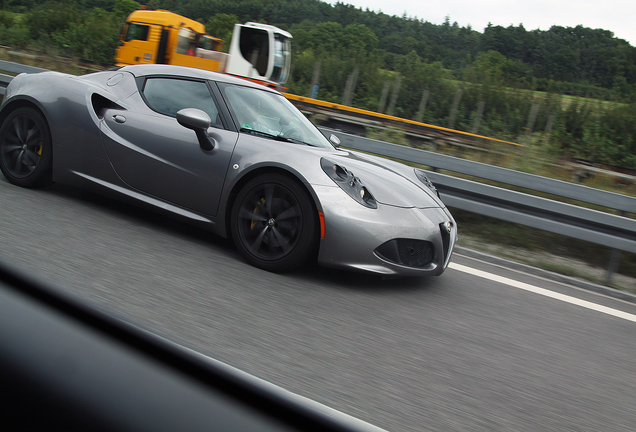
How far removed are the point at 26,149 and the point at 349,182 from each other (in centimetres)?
284

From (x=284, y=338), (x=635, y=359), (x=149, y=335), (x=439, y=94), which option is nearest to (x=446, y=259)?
(x=635, y=359)

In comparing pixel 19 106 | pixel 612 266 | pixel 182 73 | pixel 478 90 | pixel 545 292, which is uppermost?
pixel 478 90

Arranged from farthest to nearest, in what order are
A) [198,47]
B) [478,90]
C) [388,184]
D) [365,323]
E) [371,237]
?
1. [478,90]
2. [198,47]
3. [388,184]
4. [371,237]
5. [365,323]

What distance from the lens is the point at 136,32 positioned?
678 inches

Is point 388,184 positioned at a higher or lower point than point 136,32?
lower

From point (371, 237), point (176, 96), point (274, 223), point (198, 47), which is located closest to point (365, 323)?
point (371, 237)

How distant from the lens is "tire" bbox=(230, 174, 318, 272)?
150 inches

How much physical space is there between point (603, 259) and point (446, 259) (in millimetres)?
2703

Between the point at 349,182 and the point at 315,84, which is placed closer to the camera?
the point at 349,182

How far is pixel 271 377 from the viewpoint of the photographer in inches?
94.2

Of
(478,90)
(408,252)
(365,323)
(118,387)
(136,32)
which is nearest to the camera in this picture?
(118,387)

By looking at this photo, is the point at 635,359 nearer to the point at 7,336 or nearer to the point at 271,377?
the point at 271,377

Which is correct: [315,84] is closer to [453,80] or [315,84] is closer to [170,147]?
[453,80]

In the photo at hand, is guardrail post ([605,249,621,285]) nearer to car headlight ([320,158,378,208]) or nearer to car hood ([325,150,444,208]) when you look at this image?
car hood ([325,150,444,208])
